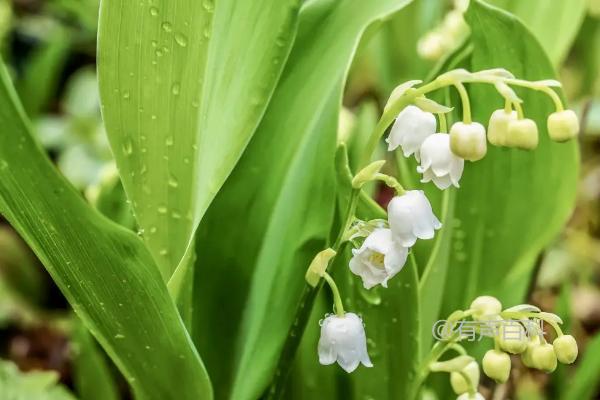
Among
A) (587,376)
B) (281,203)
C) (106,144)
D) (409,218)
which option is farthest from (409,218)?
(106,144)

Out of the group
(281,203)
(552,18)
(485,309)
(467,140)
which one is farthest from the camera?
(552,18)

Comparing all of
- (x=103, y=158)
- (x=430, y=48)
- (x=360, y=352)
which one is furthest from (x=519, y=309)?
(x=103, y=158)

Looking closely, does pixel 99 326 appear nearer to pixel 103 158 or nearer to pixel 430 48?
pixel 430 48

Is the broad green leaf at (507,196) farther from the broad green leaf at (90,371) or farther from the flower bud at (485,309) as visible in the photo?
the broad green leaf at (90,371)

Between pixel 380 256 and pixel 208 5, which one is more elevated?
pixel 208 5

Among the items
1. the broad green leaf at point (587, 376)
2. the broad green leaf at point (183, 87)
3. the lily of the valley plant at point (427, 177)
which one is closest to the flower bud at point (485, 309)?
the lily of the valley plant at point (427, 177)

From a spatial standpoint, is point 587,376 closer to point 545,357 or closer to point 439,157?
point 545,357
